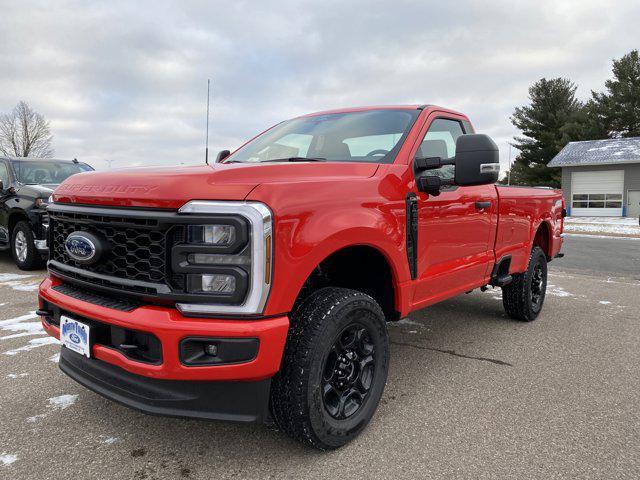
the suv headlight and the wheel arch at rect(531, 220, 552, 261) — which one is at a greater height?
the suv headlight

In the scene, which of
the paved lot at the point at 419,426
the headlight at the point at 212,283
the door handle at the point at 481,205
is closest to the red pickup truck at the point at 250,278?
the headlight at the point at 212,283

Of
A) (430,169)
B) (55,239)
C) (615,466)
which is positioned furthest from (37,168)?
(615,466)

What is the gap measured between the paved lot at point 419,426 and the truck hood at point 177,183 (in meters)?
1.20

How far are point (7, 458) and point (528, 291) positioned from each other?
4264 millimetres

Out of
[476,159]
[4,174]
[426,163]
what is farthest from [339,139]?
[4,174]

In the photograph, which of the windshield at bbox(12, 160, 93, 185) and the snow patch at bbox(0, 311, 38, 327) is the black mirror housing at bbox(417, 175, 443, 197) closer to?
the snow patch at bbox(0, 311, 38, 327)

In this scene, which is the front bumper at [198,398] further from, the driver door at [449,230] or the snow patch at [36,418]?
the driver door at [449,230]

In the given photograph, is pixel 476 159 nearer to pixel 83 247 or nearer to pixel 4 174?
pixel 83 247

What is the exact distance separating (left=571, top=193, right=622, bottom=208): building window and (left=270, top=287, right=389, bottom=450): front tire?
3475cm

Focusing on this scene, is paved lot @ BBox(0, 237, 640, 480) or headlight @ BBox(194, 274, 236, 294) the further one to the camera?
paved lot @ BBox(0, 237, 640, 480)

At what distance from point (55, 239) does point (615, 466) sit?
120 inches

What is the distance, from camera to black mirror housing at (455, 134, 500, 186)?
273cm

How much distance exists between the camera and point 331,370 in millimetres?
2381

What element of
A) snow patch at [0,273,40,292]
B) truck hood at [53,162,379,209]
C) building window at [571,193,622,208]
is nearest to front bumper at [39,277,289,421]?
truck hood at [53,162,379,209]
